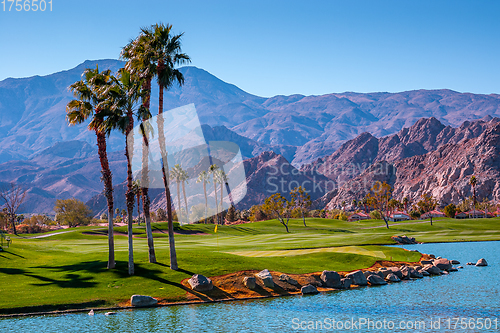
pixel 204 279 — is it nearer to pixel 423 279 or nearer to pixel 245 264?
pixel 245 264

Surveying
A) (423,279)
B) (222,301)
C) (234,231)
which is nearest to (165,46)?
(222,301)

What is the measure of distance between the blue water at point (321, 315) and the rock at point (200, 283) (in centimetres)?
222

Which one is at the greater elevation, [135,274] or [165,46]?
[165,46]

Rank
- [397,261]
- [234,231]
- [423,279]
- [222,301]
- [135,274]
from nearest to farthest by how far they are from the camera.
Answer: [222,301] → [135,274] → [423,279] → [397,261] → [234,231]

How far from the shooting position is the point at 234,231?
100 meters

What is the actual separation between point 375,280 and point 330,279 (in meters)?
4.44

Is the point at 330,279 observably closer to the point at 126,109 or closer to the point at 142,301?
the point at 142,301

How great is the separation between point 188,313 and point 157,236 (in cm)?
5894

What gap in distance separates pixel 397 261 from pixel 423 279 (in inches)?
240

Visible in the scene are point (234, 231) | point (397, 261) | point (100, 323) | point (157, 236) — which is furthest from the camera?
point (234, 231)

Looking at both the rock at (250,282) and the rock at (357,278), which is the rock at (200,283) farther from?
the rock at (357,278)

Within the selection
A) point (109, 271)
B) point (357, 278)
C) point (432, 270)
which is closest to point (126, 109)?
point (109, 271)

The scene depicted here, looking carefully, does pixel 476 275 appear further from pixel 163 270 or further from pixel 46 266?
pixel 46 266

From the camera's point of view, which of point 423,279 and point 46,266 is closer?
point 46,266
